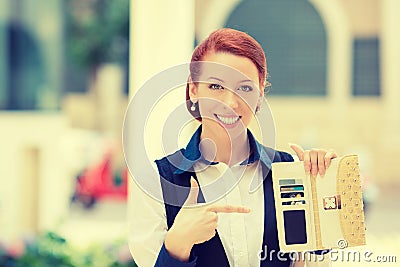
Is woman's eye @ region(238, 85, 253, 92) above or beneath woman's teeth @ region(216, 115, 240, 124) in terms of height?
above

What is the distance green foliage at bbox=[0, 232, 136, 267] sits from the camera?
3.83 m

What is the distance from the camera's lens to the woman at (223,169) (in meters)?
1.61

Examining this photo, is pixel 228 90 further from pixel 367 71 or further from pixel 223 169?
pixel 367 71

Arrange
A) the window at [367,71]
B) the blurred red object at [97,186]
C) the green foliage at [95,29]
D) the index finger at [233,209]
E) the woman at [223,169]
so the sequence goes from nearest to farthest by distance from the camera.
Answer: the index finger at [233,209], the woman at [223,169], the blurred red object at [97,186], the window at [367,71], the green foliage at [95,29]

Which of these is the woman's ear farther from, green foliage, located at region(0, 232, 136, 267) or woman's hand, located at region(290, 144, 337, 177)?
green foliage, located at region(0, 232, 136, 267)

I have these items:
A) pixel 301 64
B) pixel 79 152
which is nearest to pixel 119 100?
pixel 301 64

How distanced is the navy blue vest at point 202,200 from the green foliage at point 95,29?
13.9 meters

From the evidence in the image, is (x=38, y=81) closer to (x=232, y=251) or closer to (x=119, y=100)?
(x=232, y=251)

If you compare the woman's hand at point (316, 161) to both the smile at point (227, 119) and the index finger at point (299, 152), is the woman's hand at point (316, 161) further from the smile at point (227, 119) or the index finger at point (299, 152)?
the smile at point (227, 119)

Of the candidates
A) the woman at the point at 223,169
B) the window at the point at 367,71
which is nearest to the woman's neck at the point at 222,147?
the woman at the point at 223,169

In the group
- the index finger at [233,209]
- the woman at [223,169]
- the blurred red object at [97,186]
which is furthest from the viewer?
the blurred red object at [97,186]

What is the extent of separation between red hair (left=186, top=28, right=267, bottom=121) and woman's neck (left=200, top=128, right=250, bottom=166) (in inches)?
5.2

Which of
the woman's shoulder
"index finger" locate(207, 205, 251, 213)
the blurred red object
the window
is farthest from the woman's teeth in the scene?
the window

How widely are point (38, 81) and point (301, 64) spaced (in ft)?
22.8
